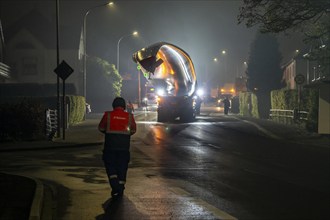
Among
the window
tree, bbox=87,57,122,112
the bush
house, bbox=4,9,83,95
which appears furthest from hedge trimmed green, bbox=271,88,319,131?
the window

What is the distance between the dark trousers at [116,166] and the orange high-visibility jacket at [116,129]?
4.8 inches

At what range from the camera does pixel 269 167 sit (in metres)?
14.8

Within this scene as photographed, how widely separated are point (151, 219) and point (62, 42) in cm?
6797

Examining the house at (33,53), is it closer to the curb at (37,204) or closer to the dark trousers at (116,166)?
the curb at (37,204)

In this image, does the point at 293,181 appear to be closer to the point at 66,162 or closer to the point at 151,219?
the point at 151,219

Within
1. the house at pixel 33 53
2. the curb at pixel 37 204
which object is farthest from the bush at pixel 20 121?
the house at pixel 33 53

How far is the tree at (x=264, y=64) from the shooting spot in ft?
221

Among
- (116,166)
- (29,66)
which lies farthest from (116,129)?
(29,66)

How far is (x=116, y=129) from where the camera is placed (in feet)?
32.0

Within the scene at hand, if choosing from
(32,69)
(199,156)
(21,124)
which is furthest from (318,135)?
(32,69)

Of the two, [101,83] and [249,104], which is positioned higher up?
[101,83]

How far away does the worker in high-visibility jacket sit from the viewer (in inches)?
383

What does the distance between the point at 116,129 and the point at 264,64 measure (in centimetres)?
5993

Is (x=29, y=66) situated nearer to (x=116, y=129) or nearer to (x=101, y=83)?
(x=101, y=83)
